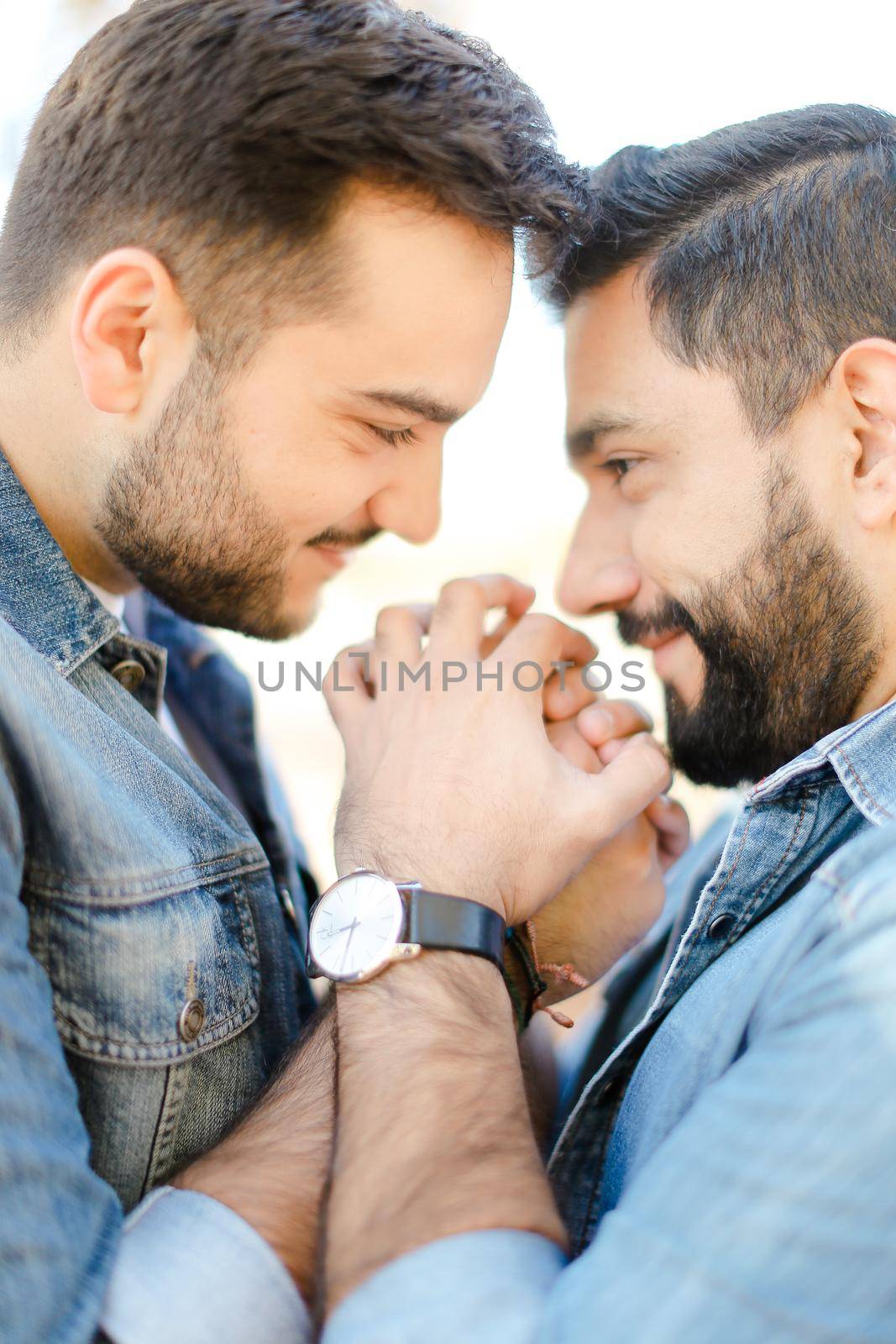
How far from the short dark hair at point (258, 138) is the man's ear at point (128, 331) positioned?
0.05 meters

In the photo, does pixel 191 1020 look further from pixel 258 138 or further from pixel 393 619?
pixel 258 138

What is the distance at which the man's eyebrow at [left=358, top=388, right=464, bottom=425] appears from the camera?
1956 mm

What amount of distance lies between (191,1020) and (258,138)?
1502mm

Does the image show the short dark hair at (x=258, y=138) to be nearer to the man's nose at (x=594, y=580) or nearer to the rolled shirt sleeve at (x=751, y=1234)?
the man's nose at (x=594, y=580)

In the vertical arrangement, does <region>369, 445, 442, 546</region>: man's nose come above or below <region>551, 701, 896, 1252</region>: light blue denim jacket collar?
above

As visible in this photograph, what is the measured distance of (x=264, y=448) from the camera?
1.97 meters

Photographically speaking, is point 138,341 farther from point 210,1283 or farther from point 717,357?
point 210,1283

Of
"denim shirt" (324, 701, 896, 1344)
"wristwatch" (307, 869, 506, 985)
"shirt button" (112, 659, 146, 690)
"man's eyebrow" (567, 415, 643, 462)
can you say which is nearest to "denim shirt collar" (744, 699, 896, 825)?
"denim shirt" (324, 701, 896, 1344)

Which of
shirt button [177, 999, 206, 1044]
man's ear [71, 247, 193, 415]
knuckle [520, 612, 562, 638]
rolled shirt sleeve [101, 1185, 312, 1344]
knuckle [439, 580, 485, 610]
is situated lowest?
rolled shirt sleeve [101, 1185, 312, 1344]

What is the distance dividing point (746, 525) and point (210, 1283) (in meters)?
1.53

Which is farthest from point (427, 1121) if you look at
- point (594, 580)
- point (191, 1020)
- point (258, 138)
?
point (258, 138)

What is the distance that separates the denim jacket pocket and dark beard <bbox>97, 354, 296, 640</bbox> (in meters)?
0.74

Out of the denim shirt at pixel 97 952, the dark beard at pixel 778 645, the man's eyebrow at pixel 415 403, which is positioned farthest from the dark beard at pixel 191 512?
the dark beard at pixel 778 645

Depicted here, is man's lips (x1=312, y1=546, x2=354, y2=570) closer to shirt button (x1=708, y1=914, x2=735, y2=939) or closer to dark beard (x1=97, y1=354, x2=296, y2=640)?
dark beard (x1=97, y1=354, x2=296, y2=640)
